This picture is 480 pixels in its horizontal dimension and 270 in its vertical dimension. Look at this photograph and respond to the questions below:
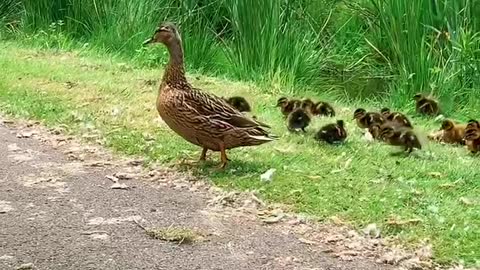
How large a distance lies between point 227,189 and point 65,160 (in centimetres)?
141

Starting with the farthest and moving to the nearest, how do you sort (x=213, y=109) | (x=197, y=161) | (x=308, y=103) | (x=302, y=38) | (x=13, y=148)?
(x=302, y=38)
(x=308, y=103)
(x=13, y=148)
(x=197, y=161)
(x=213, y=109)

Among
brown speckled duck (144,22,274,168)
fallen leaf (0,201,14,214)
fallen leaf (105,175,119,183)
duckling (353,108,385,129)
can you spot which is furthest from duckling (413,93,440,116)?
fallen leaf (0,201,14,214)

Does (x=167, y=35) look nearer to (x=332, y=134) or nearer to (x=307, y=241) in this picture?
(x=332, y=134)

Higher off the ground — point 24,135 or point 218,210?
point 218,210

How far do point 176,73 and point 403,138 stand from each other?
Result: 177 centimetres

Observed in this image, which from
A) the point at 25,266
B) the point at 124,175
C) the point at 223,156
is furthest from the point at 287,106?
the point at 25,266

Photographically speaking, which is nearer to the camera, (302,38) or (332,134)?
(332,134)

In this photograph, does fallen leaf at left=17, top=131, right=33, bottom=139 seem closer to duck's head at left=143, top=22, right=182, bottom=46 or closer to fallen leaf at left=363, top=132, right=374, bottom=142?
duck's head at left=143, top=22, right=182, bottom=46

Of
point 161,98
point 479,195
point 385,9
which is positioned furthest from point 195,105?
point 385,9

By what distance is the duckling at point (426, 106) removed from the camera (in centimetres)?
959

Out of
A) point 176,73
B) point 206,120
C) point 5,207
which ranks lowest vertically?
point 5,207

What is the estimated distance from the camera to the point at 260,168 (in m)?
6.75

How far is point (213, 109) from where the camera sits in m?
6.63

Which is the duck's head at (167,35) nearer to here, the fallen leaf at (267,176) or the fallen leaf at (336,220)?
the fallen leaf at (267,176)
